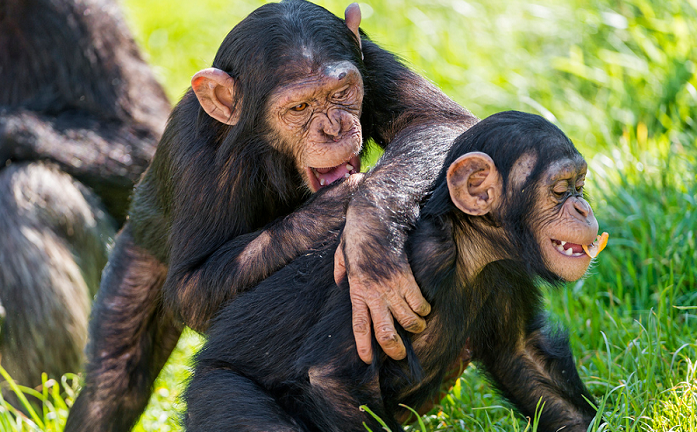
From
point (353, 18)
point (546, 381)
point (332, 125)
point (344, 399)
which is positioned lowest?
point (546, 381)

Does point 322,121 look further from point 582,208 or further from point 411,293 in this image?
point 582,208

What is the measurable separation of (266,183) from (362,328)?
110cm

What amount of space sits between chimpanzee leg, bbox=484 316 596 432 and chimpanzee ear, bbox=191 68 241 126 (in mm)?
1692

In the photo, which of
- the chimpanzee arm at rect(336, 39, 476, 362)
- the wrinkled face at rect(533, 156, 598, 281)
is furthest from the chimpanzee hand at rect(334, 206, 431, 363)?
the wrinkled face at rect(533, 156, 598, 281)

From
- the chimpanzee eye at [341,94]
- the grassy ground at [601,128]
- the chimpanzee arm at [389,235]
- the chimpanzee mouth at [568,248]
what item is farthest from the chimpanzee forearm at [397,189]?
the grassy ground at [601,128]

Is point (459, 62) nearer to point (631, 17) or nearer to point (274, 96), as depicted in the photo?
point (631, 17)

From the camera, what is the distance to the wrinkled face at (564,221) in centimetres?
310

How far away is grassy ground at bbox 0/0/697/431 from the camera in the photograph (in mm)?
4059

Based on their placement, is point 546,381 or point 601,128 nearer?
point 546,381

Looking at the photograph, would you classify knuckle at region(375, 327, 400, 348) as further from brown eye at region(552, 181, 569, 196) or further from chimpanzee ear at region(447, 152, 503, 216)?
brown eye at region(552, 181, 569, 196)

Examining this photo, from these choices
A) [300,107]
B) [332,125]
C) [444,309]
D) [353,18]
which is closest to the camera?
[444,309]

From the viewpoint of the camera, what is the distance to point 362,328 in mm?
3201

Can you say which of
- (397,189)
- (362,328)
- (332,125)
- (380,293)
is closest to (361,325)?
(362,328)

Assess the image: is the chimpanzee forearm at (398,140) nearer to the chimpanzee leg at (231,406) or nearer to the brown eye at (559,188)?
the brown eye at (559,188)
